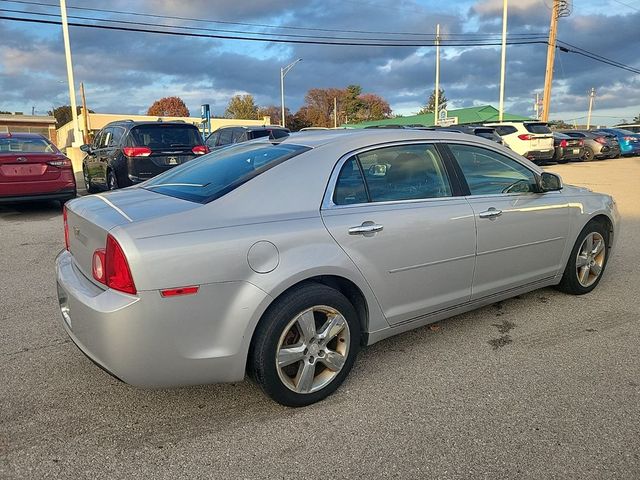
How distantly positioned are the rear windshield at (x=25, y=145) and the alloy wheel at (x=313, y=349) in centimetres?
819

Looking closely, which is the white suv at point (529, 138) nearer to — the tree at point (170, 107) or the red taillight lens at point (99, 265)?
the red taillight lens at point (99, 265)

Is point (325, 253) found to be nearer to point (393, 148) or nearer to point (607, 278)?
point (393, 148)

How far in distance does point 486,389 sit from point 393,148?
1673 millimetres

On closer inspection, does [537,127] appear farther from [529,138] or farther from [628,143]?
[628,143]

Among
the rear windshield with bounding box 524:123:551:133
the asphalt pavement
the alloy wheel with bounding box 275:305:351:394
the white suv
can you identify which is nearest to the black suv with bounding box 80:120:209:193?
the asphalt pavement

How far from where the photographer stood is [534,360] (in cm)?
353

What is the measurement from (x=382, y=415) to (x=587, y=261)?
3006 millimetres

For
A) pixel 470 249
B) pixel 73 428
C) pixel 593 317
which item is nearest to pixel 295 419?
pixel 73 428

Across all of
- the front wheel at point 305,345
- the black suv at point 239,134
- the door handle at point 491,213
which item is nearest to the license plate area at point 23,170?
the black suv at point 239,134

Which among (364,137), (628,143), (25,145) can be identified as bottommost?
(628,143)

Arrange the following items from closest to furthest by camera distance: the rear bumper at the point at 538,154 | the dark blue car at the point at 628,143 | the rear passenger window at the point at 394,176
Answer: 1. the rear passenger window at the point at 394,176
2. the rear bumper at the point at 538,154
3. the dark blue car at the point at 628,143

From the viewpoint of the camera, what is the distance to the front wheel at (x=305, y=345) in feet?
9.08

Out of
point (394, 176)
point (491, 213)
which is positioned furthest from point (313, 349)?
point (491, 213)

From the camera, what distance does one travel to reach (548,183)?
13.9 feet
